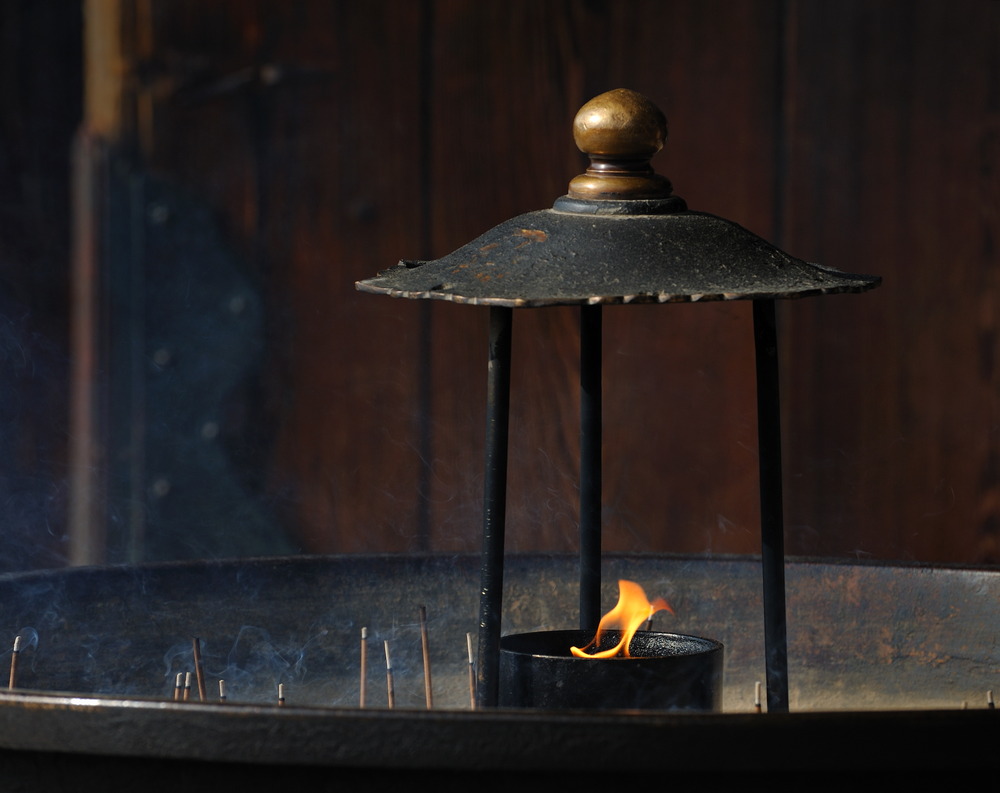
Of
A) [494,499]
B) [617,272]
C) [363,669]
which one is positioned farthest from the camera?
A: [363,669]

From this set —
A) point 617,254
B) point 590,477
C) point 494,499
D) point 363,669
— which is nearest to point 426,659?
point 363,669

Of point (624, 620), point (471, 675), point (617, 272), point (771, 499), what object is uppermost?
point (617, 272)

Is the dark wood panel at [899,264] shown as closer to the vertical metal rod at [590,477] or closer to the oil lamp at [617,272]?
the vertical metal rod at [590,477]

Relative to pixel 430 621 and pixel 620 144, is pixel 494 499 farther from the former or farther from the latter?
pixel 430 621

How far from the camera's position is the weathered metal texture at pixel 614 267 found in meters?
1.40

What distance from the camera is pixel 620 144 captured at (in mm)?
1531

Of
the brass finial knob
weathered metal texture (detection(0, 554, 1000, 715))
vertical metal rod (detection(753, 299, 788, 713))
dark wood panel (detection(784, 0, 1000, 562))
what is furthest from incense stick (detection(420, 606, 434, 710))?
dark wood panel (detection(784, 0, 1000, 562))

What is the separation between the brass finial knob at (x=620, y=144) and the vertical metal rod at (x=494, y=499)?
15 cm

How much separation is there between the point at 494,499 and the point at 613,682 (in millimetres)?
204

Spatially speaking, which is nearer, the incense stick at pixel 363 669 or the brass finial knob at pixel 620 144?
the brass finial knob at pixel 620 144

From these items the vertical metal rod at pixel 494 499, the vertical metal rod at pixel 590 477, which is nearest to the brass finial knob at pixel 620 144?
the vertical metal rod at pixel 494 499

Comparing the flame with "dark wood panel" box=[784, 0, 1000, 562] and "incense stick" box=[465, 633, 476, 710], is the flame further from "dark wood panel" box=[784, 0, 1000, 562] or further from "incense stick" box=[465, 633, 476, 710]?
"dark wood panel" box=[784, 0, 1000, 562]

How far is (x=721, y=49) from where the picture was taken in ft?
8.66

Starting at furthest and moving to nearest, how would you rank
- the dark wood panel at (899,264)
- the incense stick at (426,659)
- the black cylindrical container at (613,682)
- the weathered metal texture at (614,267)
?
the dark wood panel at (899,264), the incense stick at (426,659), the black cylindrical container at (613,682), the weathered metal texture at (614,267)
